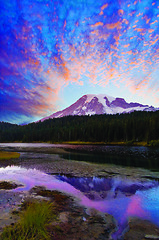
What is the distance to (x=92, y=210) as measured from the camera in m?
10.2

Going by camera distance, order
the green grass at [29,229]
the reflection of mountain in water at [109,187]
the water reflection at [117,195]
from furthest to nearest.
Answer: the reflection of mountain in water at [109,187] → the water reflection at [117,195] → the green grass at [29,229]

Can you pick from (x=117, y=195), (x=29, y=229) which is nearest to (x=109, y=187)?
(x=117, y=195)

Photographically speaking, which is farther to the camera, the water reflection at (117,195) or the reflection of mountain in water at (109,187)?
the reflection of mountain in water at (109,187)

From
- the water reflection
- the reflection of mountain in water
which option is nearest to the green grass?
the water reflection

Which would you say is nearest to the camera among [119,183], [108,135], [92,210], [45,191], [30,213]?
[30,213]

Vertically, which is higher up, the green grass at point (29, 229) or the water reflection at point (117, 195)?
the green grass at point (29, 229)

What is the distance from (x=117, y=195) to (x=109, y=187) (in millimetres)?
2316

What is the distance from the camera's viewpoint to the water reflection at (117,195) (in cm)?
982

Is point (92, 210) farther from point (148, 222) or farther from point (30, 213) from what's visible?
point (30, 213)

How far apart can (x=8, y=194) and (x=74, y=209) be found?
6.25 m

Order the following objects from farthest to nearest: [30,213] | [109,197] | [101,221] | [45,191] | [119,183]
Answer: [119,183], [45,191], [109,197], [101,221], [30,213]

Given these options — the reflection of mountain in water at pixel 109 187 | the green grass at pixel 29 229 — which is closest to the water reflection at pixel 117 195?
the reflection of mountain in water at pixel 109 187

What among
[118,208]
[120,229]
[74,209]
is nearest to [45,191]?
[74,209]

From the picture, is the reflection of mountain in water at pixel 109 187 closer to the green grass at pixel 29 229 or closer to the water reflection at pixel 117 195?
the water reflection at pixel 117 195
